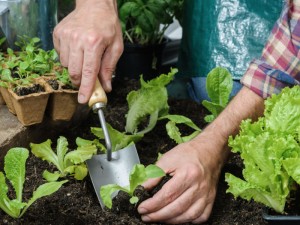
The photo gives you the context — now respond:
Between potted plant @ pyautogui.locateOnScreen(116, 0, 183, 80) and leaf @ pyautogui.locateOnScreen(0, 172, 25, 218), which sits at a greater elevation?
leaf @ pyautogui.locateOnScreen(0, 172, 25, 218)

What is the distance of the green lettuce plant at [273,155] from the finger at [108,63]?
1.34 ft

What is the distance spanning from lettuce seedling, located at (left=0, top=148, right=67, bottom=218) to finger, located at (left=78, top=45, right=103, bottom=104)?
228 mm

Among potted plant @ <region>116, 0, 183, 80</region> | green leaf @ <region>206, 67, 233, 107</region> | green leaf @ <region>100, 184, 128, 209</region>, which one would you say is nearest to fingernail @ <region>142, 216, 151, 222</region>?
green leaf @ <region>100, 184, 128, 209</region>

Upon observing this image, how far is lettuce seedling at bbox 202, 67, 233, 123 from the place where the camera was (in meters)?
1.90

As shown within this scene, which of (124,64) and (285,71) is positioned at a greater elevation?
(285,71)

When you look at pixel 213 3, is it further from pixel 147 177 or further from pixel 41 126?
pixel 147 177

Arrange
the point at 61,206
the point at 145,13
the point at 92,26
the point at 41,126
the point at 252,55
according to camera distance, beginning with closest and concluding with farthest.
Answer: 1. the point at 61,206
2. the point at 92,26
3. the point at 41,126
4. the point at 252,55
5. the point at 145,13

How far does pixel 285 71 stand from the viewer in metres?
1.76

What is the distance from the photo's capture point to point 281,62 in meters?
1.76

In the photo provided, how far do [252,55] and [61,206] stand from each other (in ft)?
3.48

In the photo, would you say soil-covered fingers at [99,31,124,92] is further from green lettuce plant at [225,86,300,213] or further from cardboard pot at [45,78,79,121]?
green lettuce plant at [225,86,300,213]

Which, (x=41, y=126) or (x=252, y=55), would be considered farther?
(x=252, y=55)

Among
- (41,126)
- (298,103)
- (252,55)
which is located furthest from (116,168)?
(252,55)

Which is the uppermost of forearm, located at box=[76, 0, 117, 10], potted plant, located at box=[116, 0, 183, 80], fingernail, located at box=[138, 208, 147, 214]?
forearm, located at box=[76, 0, 117, 10]
